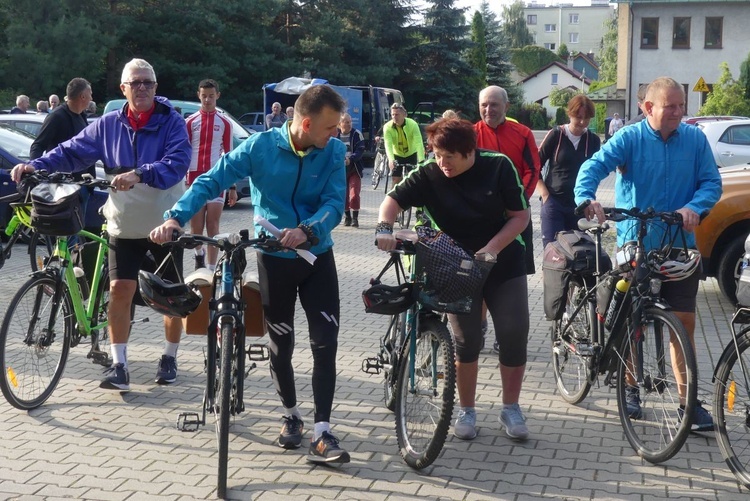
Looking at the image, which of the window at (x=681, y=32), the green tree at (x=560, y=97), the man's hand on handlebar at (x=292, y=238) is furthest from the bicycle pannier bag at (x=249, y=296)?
the green tree at (x=560, y=97)

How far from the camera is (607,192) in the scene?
23109 mm

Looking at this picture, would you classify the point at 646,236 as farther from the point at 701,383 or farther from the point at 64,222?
the point at 64,222

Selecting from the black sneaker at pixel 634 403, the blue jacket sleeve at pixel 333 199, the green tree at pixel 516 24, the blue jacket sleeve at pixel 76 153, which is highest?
the green tree at pixel 516 24

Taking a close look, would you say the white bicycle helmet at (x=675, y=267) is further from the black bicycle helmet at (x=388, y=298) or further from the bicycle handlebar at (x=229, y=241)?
the bicycle handlebar at (x=229, y=241)

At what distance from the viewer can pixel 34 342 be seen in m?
6.18

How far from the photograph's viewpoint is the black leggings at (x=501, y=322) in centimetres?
544

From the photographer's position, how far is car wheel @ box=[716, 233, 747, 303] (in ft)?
31.3

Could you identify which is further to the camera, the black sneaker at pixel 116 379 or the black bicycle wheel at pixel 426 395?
the black sneaker at pixel 116 379

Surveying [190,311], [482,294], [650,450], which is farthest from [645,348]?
[190,311]

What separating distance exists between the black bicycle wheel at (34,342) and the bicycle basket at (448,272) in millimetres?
2396

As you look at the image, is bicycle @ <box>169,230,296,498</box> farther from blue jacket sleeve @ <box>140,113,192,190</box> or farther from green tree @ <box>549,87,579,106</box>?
green tree @ <box>549,87,579,106</box>

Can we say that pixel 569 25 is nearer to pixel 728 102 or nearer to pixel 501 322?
pixel 728 102

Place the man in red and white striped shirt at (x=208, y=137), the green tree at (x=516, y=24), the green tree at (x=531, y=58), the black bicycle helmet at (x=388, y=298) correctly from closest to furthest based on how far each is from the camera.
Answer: the black bicycle helmet at (x=388, y=298) < the man in red and white striped shirt at (x=208, y=137) < the green tree at (x=531, y=58) < the green tree at (x=516, y=24)

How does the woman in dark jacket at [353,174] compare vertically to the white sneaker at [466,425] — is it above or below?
above
